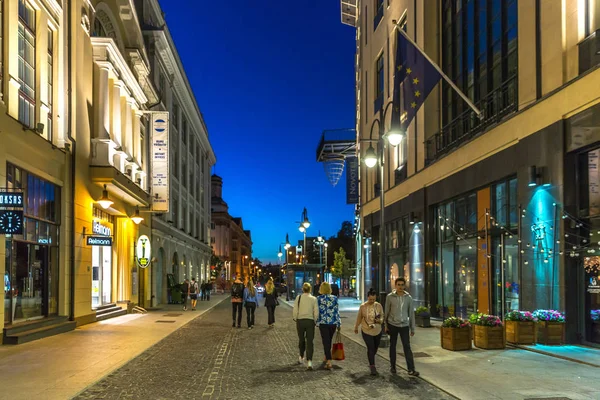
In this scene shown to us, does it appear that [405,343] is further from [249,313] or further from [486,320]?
[249,313]

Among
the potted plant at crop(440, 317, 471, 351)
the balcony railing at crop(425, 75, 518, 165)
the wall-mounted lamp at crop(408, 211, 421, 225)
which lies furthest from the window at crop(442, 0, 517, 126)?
the potted plant at crop(440, 317, 471, 351)

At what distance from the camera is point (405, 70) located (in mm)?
18438

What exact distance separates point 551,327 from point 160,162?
72.6 ft

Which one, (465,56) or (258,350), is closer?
(258,350)

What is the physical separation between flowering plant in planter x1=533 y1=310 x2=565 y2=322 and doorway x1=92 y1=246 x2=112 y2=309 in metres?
16.6

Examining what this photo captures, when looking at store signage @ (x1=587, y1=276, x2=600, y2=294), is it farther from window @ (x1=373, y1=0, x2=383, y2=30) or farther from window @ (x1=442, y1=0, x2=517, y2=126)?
window @ (x1=373, y1=0, x2=383, y2=30)

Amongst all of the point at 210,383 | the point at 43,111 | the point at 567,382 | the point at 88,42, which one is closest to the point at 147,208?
the point at 88,42

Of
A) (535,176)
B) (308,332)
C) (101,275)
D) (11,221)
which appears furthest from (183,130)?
(308,332)

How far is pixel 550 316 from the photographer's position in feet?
44.9

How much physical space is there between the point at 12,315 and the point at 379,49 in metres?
24.4

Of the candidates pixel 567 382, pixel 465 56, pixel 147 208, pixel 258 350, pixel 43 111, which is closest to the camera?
pixel 567 382

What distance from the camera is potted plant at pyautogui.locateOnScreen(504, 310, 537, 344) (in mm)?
13914

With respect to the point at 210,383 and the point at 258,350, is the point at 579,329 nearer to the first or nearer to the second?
the point at 258,350

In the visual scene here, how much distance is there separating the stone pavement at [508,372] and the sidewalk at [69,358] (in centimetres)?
598
